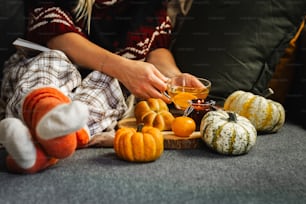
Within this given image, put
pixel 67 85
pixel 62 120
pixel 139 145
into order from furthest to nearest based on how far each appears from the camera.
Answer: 1. pixel 67 85
2. pixel 139 145
3. pixel 62 120

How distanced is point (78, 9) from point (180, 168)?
409 mm

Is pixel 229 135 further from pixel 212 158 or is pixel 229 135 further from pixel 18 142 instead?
pixel 18 142

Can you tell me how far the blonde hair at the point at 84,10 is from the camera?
3.61ft

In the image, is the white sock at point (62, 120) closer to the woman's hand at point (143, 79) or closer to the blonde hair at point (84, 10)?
the woman's hand at point (143, 79)

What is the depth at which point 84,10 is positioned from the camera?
3.65 feet

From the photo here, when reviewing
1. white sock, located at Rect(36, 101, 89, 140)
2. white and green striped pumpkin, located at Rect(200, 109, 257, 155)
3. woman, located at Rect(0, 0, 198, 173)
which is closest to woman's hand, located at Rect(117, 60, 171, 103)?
woman, located at Rect(0, 0, 198, 173)

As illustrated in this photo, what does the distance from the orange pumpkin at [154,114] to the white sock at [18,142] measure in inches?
10.1

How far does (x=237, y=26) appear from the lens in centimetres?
115

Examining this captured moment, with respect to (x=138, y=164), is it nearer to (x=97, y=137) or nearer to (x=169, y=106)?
(x=97, y=137)

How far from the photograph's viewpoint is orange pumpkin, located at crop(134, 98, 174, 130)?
1015mm

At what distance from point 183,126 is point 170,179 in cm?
→ 15

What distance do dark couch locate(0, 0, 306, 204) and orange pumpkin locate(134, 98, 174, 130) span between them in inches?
2.7

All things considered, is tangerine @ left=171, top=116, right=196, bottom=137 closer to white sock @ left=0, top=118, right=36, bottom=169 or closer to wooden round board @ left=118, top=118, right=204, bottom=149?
wooden round board @ left=118, top=118, right=204, bottom=149

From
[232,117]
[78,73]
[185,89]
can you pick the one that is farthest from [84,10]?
[232,117]
